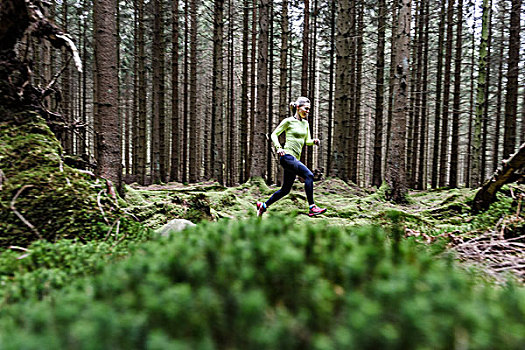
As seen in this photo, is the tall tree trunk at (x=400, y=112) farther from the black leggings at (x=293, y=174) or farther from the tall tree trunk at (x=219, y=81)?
the tall tree trunk at (x=219, y=81)

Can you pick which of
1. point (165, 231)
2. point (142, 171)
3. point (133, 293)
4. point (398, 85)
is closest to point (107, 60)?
point (165, 231)

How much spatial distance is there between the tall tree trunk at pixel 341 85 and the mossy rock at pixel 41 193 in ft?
40.2

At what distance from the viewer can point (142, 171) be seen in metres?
17.1

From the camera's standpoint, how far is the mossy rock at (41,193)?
3176mm

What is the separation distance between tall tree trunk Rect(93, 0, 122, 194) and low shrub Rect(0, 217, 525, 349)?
4400 mm

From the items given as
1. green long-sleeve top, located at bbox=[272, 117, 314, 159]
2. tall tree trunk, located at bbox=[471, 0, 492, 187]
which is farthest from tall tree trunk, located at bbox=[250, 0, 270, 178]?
tall tree trunk, located at bbox=[471, 0, 492, 187]

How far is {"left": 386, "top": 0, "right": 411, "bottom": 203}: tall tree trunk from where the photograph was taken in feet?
32.7

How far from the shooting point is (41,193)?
3.45m

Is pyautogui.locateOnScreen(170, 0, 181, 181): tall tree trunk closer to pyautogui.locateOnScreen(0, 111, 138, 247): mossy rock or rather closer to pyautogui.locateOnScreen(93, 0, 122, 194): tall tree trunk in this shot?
pyautogui.locateOnScreen(93, 0, 122, 194): tall tree trunk

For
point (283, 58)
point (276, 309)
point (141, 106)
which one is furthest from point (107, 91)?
point (141, 106)

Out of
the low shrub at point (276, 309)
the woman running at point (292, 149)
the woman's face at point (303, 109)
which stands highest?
the woman's face at point (303, 109)

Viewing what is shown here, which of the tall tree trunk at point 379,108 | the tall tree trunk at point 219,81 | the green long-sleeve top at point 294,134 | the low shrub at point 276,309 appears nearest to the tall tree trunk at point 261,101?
the tall tree trunk at point 219,81

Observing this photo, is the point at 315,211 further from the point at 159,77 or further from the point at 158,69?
the point at 158,69

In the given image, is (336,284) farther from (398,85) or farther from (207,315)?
(398,85)
